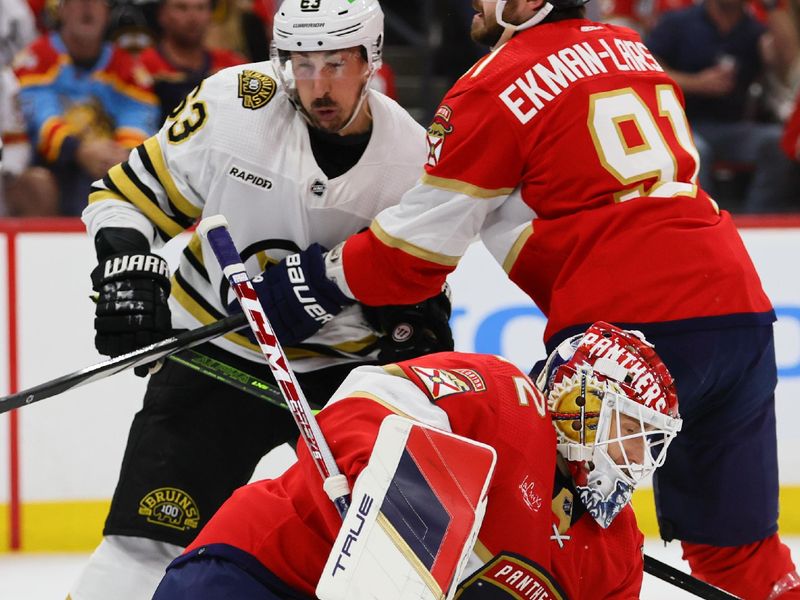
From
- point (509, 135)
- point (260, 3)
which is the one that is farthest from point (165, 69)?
point (509, 135)

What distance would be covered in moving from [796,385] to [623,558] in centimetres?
192

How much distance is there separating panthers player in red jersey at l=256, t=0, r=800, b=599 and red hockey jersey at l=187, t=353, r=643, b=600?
39 cm

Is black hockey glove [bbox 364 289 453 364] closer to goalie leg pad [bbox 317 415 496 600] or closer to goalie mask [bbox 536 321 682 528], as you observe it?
goalie mask [bbox 536 321 682 528]

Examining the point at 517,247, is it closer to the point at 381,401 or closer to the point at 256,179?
the point at 256,179

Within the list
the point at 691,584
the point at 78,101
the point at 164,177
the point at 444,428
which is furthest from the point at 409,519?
the point at 78,101

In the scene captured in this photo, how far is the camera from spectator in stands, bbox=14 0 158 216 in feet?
14.8

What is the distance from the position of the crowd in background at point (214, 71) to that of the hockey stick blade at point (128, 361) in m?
2.06

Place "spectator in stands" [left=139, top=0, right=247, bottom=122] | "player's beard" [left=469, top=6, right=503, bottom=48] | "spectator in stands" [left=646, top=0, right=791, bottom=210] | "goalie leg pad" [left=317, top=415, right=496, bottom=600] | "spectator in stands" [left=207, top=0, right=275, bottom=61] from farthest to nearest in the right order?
"spectator in stands" [left=646, top=0, right=791, bottom=210] → "spectator in stands" [left=207, top=0, right=275, bottom=61] → "spectator in stands" [left=139, top=0, right=247, bottom=122] → "player's beard" [left=469, top=6, right=503, bottom=48] → "goalie leg pad" [left=317, top=415, right=496, bottom=600]

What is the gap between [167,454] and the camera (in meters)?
2.60

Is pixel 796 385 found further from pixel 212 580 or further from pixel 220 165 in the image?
pixel 212 580

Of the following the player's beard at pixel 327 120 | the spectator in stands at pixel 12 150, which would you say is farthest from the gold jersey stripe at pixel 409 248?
the spectator in stands at pixel 12 150

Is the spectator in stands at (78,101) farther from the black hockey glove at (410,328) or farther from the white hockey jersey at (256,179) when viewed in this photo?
the black hockey glove at (410,328)

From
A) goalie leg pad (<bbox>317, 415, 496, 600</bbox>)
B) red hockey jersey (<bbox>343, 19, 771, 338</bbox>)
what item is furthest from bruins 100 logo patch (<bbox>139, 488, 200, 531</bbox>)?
goalie leg pad (<bbox>317, 415, 496, 600</bbox>)

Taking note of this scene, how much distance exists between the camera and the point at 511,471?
1911 mm
